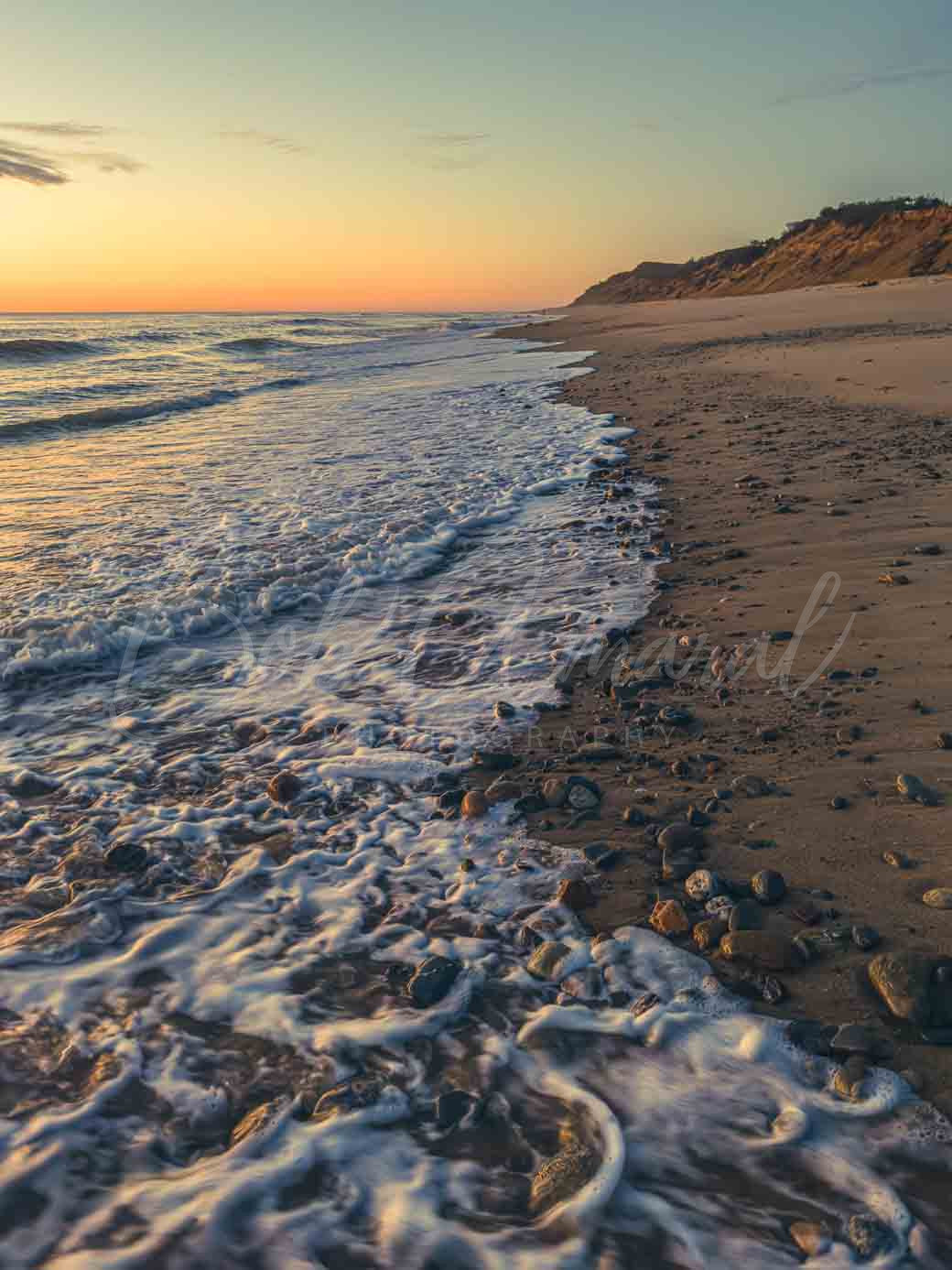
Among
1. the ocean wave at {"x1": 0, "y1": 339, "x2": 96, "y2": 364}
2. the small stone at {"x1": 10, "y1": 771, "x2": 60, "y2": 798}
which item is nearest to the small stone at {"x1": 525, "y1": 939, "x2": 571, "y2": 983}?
the small stone at {"x1": 10, "y1": 771, "x2": 60, "y2": 798}

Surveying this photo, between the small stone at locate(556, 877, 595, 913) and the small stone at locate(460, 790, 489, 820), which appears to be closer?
the small stone at locate(556, 877, 595, 913)

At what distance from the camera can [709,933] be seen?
282 centimetres

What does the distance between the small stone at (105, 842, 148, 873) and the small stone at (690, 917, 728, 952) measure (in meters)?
2.19

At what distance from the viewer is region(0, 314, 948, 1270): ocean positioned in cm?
201

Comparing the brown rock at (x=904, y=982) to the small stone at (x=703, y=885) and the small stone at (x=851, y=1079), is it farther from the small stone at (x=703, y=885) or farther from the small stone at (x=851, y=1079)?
the small stone at (x=703, y=885)

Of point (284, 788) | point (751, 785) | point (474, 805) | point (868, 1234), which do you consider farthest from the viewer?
point (284, 788)

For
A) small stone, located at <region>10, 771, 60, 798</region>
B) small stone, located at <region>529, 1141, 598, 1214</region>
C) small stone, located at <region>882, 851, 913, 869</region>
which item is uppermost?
small stone, located at <region>882, 851, 913, 869</region>

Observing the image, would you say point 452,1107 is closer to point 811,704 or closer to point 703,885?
point 703,885

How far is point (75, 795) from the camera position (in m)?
3.95

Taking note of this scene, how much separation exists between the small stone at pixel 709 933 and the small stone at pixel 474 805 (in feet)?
3.67

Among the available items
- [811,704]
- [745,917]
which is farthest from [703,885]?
[811,704]

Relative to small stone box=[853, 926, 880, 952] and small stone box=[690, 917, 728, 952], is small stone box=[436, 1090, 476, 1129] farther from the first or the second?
small stone box=[853, 926, 880, 952]

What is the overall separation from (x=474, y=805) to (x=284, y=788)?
0.92 meters

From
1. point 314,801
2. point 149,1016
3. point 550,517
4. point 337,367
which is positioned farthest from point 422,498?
point 337,367
